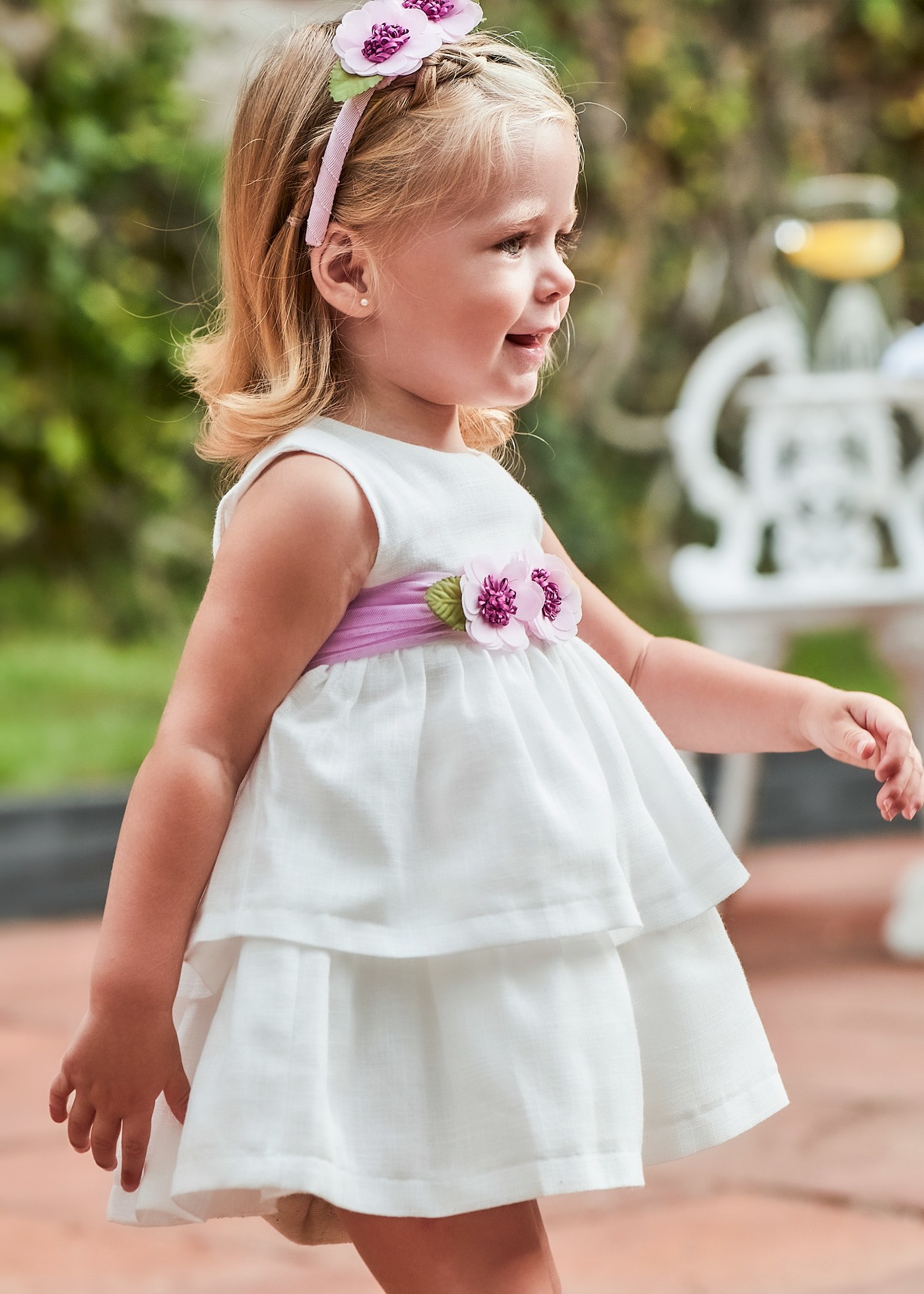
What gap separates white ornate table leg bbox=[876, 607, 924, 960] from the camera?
8.33 feet

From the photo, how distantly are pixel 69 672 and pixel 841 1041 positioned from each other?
8.06ft

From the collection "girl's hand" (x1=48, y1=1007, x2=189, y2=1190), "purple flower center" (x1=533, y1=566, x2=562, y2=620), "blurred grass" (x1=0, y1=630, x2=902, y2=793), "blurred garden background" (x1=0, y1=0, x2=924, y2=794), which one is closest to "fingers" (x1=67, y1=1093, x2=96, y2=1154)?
"girl's hand" (x1=48, y1=1007, x2=189, y2=1190)

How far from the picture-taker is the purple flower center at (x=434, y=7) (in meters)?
0.91

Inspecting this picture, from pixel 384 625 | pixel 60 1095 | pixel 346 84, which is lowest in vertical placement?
pixel 60 1095

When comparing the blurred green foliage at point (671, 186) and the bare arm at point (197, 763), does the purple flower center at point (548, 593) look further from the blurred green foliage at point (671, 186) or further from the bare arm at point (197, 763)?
the blurred green foliage at point (671, 186)

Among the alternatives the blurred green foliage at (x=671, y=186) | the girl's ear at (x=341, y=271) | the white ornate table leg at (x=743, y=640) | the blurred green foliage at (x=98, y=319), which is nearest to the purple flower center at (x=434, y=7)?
the girl's ear at (x=341, y=271)

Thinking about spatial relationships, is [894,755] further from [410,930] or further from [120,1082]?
[120,1082]

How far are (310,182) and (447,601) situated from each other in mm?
257

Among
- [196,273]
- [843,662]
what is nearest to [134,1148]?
[196,273]

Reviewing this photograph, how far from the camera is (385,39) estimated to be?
878 mm

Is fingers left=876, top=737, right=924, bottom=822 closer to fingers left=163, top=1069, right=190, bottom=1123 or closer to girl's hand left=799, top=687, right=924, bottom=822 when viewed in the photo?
girl's hand left=799, top=687, right=924, bottom=822

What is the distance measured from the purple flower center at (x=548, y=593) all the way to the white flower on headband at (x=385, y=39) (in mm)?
287

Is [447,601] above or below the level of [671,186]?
above

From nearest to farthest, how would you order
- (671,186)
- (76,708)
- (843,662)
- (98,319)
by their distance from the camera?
(98,319) < (76,708) < (843,662) < (671,186)
